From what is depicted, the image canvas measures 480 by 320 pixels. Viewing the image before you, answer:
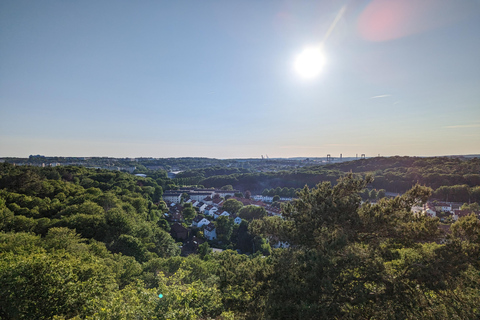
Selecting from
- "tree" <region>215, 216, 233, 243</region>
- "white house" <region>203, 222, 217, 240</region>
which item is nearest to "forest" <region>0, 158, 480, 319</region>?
"tree" <region>215, 216, 233, 243</region>

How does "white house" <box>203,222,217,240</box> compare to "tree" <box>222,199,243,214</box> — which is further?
"tree" <box>222,199,243,214</box>

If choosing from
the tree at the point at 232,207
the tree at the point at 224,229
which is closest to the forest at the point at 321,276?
the tree at the point at 224,229

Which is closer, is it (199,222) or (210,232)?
(210,232)

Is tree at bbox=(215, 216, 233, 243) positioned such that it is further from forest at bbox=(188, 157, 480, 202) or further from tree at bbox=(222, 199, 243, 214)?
forest at bbox=(188, 157, 480, 202)

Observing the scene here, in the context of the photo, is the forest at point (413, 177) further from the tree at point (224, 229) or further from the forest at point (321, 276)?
the tree at point (224, 229)

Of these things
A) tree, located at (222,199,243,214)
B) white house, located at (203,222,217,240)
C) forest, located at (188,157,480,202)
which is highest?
forest, located at (188,157,480,202)

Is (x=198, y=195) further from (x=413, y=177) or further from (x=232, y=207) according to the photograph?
(x=413, y=177)

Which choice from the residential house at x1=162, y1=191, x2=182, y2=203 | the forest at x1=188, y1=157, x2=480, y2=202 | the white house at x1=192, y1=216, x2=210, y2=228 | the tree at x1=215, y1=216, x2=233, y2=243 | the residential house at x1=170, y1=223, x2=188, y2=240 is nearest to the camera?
the residential house at x1=170, y1=223, x2=188, y2=240

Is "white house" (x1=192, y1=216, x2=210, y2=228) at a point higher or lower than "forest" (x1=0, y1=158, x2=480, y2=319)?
lower

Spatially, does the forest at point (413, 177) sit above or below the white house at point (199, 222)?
above

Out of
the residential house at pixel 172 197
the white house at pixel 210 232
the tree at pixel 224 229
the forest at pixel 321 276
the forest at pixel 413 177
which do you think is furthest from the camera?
the residential house at pixel 172 197

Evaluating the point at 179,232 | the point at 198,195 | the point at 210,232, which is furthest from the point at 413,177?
the point at 198,195

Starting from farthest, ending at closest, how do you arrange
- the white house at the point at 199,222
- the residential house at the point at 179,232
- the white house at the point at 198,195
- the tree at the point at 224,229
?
1. the white house at the point at 198,195
2. the white house at the point at 199,222
3. the tree at the point at 224,229
4. the residential house at the point at 179,232
